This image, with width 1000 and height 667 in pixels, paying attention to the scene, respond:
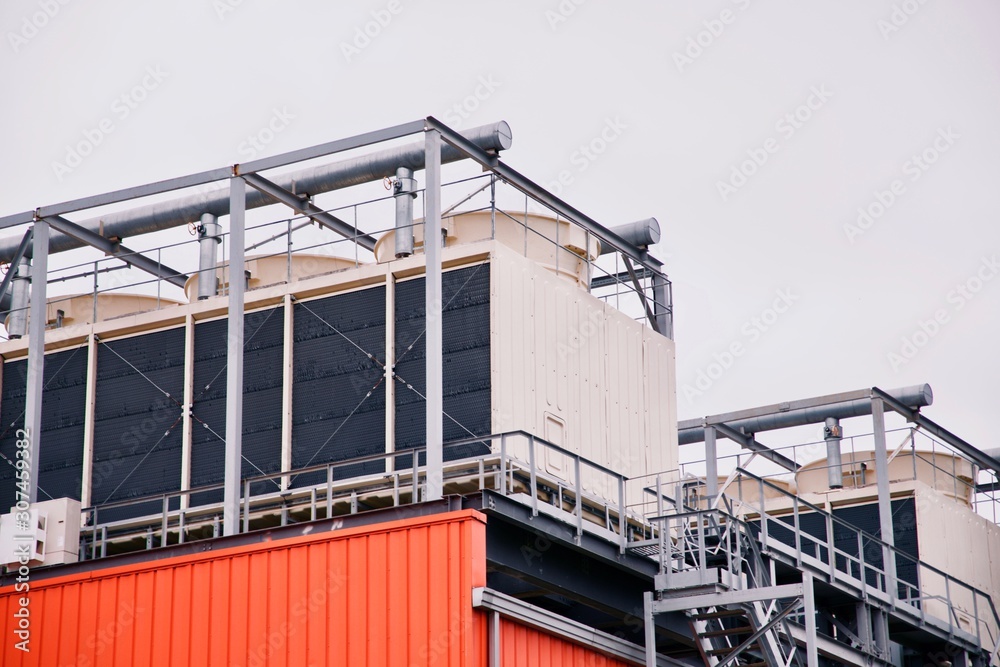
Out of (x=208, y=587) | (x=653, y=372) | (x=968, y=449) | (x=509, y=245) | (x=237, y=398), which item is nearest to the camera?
(x=208, y=587)

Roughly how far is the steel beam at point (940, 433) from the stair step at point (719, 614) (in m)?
13.8

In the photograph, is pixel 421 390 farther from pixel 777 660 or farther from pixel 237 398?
pixel 777 660

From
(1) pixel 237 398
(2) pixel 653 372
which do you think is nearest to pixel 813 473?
(2) pixel 653 372

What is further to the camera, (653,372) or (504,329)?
(653,372)

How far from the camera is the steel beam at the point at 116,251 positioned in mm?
32406

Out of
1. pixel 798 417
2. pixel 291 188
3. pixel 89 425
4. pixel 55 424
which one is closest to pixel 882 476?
pixel 798 417

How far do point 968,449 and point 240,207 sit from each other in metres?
24.0

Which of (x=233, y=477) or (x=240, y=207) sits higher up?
(x=240, y=207)

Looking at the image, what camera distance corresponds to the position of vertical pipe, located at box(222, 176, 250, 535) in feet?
89.4

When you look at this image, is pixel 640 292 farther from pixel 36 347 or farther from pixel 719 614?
pixel 36 347

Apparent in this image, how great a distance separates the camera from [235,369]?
28.2 m

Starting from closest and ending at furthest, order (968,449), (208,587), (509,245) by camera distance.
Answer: (208,587) → (509,245) → (968,449)

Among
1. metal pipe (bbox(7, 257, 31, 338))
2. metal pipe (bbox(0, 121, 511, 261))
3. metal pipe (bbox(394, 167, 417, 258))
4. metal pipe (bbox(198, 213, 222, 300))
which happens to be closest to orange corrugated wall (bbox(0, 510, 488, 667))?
metal pipe (bbox(394, 167, 417, 258))

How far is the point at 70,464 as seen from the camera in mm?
32375
